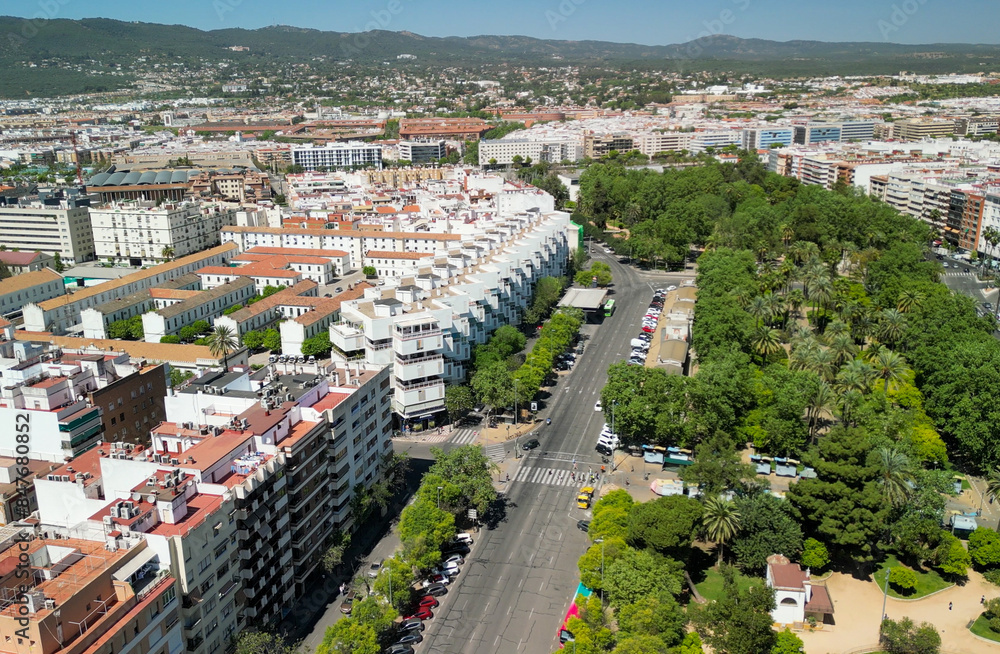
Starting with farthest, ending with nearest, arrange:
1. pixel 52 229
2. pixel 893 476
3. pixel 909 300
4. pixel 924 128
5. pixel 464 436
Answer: pixel 924 128, pixel 52 229, pixel 909 300, pixel 464 436, pixel 893 476

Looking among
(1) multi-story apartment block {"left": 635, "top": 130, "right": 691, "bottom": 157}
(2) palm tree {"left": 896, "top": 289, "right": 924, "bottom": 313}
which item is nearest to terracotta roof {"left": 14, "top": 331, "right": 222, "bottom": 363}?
(2) palm tree {"left": 896, "top": 289, "right": 924, "bottom": 313}

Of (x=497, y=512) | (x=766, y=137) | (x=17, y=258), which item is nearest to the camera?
(x=497, y=512)

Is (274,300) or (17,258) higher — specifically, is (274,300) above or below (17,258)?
below

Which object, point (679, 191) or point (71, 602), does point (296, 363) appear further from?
point (679, 191)

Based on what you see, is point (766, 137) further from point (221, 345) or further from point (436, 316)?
point (221, 345)

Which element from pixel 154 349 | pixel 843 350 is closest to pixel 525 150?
pixel 154 349

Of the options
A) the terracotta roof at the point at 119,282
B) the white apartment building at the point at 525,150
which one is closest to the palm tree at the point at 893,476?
the terracotta roof at the point at 119,282
